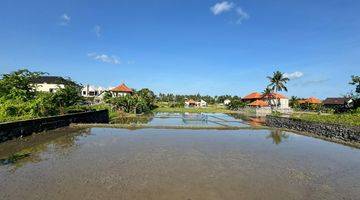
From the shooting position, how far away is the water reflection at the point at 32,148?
10672 millimetres

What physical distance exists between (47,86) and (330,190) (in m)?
62.2

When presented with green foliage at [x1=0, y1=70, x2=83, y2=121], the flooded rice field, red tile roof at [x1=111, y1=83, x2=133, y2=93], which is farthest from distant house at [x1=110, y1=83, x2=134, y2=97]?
green foliage at [x1=0, y1=70, x2=83, y2=121]

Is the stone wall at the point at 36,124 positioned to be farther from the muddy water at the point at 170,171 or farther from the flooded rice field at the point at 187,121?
the flooded rice field at the point at 187,121

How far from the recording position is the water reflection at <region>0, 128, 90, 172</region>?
10.7m

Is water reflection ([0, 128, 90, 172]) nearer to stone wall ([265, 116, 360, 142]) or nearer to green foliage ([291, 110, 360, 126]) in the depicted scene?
stone wall ([265, 116, 360, 142])

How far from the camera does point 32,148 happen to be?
13.3 metres

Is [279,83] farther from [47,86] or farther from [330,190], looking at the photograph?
[330,190]

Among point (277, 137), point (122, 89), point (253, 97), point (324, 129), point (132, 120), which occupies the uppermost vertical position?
point (122, 89)

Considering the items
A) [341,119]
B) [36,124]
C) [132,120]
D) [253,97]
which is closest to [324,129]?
[341,119]

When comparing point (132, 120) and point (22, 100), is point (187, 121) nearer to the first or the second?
point (132, 120)

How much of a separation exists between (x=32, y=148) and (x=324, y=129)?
63.5ft

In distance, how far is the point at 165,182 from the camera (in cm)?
855

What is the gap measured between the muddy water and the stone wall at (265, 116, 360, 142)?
11.7ft

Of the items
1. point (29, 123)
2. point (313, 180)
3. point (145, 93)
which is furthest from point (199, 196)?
point (145, 93)
